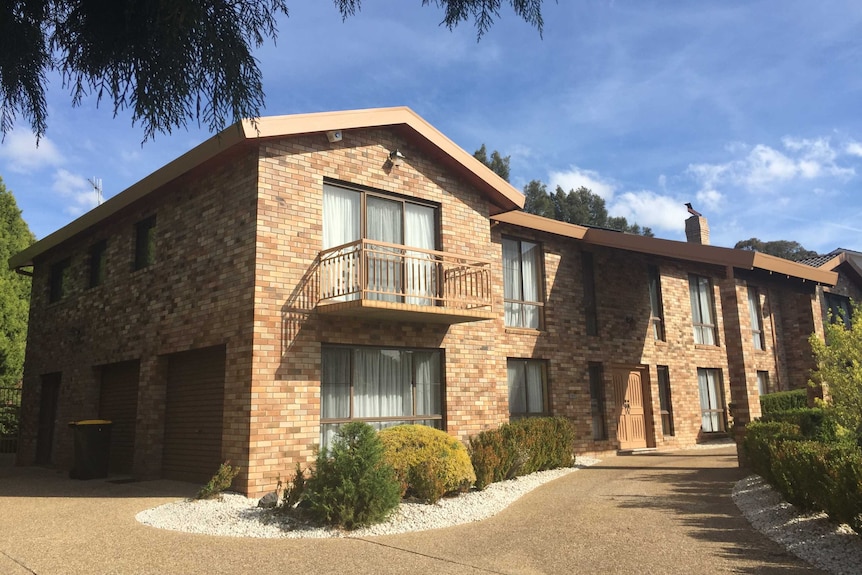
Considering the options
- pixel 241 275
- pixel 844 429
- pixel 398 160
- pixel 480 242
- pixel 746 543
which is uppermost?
pixel 398 160

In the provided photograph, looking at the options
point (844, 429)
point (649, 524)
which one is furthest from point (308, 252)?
point (844, 429)

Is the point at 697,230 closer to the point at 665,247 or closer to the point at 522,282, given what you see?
the point at 665,247

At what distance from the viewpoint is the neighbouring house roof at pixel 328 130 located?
1036 centimetres

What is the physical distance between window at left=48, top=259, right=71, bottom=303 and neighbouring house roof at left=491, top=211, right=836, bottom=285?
10734mm

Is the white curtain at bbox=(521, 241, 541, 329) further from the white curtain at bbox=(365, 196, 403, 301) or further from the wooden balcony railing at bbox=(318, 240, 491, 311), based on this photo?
the white curtain at bbox=(365, 196, 403, 301)

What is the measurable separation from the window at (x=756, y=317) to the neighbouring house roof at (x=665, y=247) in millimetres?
2603

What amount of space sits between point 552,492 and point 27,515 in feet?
23.5

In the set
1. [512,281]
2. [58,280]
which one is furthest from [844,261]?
[58,280]

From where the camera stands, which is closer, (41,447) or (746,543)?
(746,543)

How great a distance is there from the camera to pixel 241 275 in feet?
34.0

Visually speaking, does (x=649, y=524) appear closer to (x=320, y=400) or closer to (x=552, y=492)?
(x=552, y=492)

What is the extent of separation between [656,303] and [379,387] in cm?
897

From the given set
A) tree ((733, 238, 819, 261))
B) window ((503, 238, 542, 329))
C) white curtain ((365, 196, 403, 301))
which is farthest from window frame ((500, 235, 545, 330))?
tree ((733, 238, 819, 261))

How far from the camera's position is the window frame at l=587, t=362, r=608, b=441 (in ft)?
50.4
